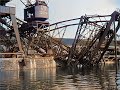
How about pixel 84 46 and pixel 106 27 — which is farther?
pixel 84 46

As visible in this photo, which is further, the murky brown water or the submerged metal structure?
the submerged metal structure

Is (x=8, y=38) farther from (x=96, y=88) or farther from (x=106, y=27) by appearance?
(x=96, y=88)

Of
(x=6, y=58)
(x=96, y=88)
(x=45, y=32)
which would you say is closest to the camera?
(x=96, y=88)

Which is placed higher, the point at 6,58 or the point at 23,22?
the point at 23,22

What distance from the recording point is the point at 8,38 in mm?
86938

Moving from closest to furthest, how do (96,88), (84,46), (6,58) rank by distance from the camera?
(96,88) < (6,58) < (84,46)

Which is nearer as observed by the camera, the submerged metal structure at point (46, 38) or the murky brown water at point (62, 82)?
the murky brown water at point (62, 82)

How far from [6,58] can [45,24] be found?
727 inches

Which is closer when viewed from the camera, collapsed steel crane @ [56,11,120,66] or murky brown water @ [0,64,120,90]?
murky brown water @ [0,64,120,90]

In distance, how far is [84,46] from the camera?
79.9m

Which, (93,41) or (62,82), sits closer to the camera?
(62,82)

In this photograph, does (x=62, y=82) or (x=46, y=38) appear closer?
(x=62, y=82)

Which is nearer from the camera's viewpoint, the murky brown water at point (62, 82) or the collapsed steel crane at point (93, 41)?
the murky brown water at point (62, 82)

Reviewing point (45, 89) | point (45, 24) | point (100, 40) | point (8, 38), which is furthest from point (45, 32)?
point (45, 89)
